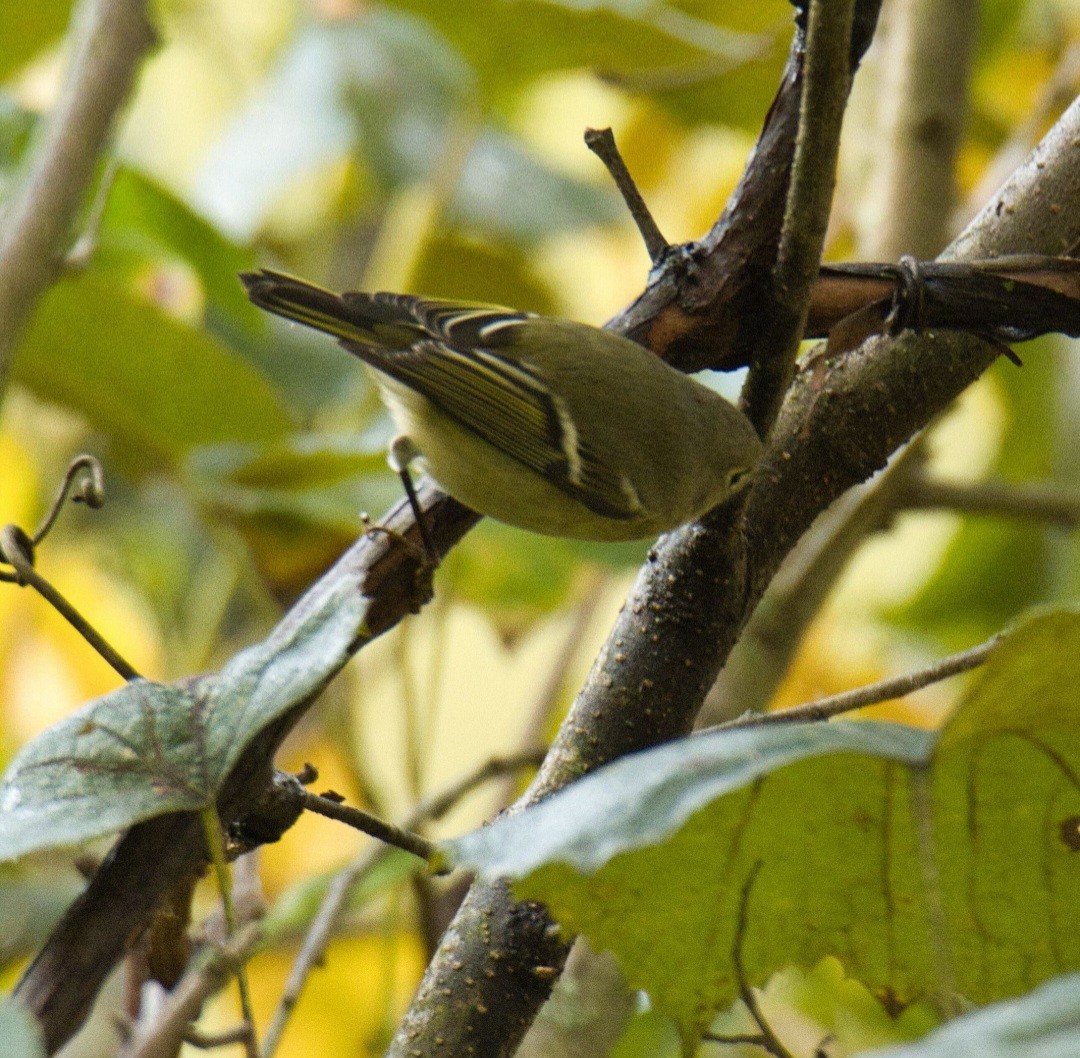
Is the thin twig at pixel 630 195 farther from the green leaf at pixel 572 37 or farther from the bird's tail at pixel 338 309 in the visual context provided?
the green leaf at pixel 572 37

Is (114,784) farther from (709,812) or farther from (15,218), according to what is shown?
(15,218)

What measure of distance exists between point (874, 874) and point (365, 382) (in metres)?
1.52

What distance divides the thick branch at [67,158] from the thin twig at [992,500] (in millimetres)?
1011

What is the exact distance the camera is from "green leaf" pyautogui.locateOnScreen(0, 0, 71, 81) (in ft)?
6.51

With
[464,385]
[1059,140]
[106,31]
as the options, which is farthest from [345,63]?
[1059,140]

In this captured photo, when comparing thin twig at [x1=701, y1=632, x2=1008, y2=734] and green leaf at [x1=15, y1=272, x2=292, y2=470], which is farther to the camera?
green leaf at [x1=15, y1=272, x2=292, y2=470]

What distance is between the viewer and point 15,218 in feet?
4.32

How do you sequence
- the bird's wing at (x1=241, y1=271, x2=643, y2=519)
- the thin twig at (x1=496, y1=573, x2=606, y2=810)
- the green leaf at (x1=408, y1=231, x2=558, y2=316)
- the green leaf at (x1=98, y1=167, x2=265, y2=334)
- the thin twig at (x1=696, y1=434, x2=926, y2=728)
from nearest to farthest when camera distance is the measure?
the bird's wing at (x1=241, y1=271, x2=643, y2=519)
the thin twig at (x1=696, y1=434, x2=926, y2=728)
the green leaf at (x1=98, y1=167, x2=265, y2=334)
the thin twig at (x1=496, y1=573, x2=606, y2=810)
the green leaf at (x1=408, y1=231, x2=558, y2=316)

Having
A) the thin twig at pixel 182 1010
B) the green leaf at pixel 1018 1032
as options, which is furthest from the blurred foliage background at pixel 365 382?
the green leaf at pixel 1018 1032

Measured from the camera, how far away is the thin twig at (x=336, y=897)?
0.99 meters

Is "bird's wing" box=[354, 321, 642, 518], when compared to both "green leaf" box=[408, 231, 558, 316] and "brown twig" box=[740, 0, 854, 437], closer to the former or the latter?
"brown twig" box=[740, 0, 854, 437]

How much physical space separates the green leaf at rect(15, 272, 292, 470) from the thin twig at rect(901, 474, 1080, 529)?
0.85 meters

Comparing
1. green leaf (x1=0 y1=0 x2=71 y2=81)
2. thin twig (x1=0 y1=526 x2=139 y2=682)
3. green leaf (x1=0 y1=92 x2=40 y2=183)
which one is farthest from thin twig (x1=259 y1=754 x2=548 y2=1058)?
green leaf (x1=0 y1=0 x2=71 y2=81)

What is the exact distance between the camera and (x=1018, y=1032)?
0.44 metres
